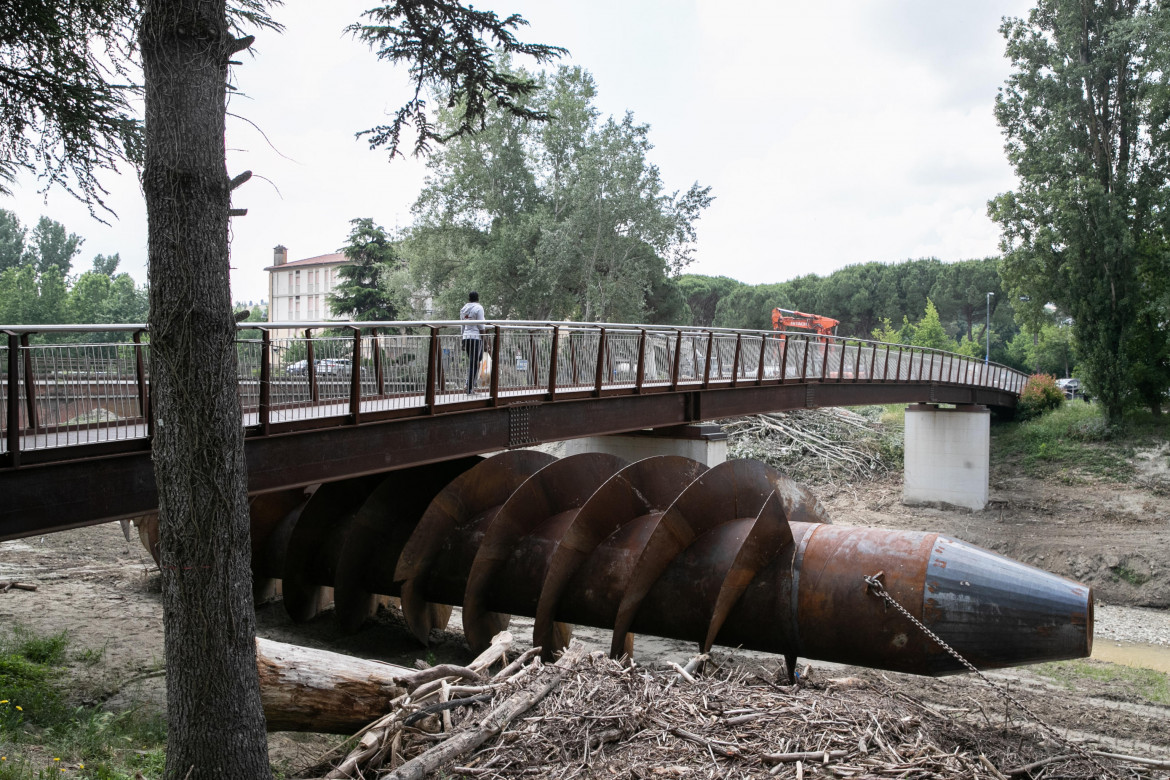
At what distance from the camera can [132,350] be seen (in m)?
8.21

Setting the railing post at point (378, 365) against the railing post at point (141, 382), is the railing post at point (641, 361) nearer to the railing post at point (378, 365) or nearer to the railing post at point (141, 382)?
the railing post at point (378, 365)

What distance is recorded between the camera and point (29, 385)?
22.5 feet

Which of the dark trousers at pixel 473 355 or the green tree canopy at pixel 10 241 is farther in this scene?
the green tree canopy at pixel 10 241

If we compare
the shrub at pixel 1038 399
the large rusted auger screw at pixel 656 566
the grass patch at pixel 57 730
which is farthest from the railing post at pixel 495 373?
the shrub at pixel 1038 399

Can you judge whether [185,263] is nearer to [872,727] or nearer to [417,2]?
[417,2]

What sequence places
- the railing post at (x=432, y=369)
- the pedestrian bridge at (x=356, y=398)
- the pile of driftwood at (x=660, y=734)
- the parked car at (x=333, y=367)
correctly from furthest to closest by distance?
the railing post at (x=432, y=369)
the parked car at (x=333, y=367)
the pedestrian bridge at (x=356, y=398)
the pile of driftwood at (x=660, y=734)

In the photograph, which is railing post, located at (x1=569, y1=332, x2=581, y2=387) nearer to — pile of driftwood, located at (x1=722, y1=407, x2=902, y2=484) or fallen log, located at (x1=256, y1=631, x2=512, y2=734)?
fallen log, located at (x1=256, y1=631, x2=512, y2=734)

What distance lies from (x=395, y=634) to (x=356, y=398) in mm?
3642

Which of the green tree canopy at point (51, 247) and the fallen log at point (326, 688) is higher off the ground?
the green tree canopy at point (51, 247)

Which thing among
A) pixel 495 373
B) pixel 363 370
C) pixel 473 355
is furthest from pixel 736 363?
pixel 363 370

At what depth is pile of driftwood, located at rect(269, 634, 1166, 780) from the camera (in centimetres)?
459

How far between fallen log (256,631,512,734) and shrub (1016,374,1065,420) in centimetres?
3752

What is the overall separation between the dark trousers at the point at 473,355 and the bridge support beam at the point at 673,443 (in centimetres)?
584

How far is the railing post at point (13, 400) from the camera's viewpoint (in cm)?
653
